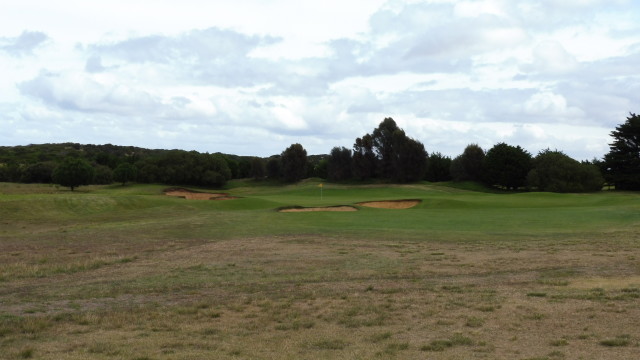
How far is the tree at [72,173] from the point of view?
69188 mm

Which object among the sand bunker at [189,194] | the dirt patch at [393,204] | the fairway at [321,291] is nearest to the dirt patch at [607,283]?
the fairway at [321,291]

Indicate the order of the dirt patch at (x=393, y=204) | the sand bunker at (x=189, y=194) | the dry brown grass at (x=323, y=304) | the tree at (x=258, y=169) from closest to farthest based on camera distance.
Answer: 1. the dry brown grass at (x=323, y=304)
2. the dirt patch at (x=393, y=204)
3. the sand bunker at (x=189, y=194)
4. the tree at (x=258, y=169)

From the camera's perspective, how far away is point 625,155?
7744 cm

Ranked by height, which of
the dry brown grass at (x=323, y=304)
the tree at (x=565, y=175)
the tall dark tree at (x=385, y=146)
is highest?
the tall dark tree at (x=385, y=146)

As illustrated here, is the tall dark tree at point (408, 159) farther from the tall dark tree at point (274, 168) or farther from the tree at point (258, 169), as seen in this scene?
the tree at point (258, 169)

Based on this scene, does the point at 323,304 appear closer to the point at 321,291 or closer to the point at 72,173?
the point at 321,291

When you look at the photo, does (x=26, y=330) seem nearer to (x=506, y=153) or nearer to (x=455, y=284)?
(x=455, y=284)

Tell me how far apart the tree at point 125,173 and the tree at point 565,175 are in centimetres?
5968

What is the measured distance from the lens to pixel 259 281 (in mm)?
16688

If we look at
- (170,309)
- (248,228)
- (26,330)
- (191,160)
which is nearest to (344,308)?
(170,309)

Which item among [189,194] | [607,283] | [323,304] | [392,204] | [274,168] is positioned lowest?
[323,304]

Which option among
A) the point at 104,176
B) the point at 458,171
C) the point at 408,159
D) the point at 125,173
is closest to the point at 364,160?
the point at 408,159

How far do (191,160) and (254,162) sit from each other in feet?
55.4

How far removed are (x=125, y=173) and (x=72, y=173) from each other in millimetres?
20257
